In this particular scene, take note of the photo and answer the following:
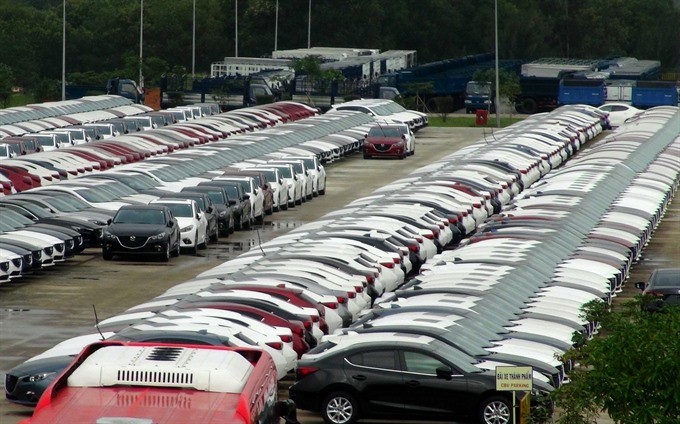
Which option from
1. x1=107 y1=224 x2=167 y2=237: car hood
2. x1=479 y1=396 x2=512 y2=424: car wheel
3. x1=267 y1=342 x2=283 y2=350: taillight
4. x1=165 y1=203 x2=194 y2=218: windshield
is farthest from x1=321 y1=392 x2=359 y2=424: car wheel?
x1=165 y1=203 x2=194 y2=218: windshield

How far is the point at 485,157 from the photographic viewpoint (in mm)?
50094

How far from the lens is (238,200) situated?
42531mm

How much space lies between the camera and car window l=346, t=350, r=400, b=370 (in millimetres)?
20219

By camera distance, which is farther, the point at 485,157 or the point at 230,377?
the point at 485,157

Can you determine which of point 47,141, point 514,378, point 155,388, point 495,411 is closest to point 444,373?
point 495,411

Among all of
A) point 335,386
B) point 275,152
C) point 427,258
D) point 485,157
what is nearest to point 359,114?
point 275,152

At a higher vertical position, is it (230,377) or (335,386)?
(230,377)

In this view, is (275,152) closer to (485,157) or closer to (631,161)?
(485,157)

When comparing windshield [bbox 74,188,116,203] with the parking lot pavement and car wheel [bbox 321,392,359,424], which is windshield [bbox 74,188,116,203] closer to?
the parking lot pavement

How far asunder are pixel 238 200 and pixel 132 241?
6828mm

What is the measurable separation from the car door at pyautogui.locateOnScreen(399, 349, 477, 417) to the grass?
2465 inches

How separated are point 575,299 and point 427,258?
315 inches

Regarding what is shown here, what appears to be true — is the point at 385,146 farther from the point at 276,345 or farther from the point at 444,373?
the point at 444,373

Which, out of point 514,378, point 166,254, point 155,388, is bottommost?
point 166,254
